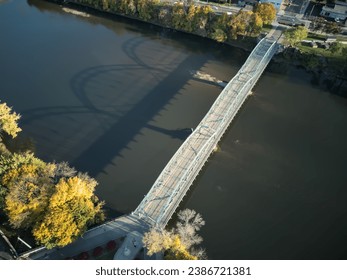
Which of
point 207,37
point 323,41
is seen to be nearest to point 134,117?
point 207,37

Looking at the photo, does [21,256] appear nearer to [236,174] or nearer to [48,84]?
[236,174]

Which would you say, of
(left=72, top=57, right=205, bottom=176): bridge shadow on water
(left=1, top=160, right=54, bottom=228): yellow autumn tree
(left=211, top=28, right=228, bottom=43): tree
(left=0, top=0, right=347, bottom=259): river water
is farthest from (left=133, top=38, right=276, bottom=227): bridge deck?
(left=211, top=28, right=228, bottom=43): tree

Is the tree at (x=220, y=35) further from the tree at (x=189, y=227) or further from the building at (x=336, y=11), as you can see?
the tree at (x=189, y=227)

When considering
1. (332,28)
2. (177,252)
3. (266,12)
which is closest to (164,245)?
(177,252)

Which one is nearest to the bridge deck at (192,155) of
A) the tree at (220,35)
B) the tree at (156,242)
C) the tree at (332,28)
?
the tree at (156,242)

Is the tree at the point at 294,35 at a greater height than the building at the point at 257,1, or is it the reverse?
the building at the point at 257,1

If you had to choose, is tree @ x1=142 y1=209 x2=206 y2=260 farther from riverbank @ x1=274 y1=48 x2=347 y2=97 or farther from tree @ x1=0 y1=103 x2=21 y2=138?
riverbank @ x1=274 y1=48 x2=347 y2=97
